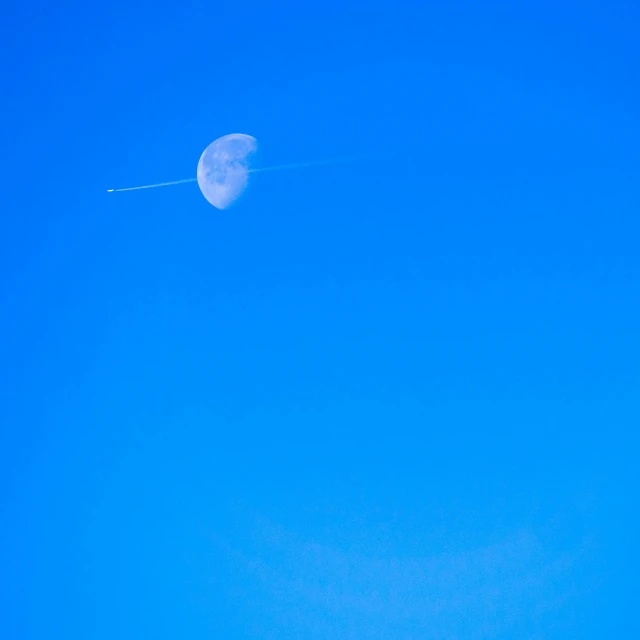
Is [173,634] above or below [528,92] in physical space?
below

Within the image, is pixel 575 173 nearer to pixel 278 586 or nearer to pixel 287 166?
pixel 287 166

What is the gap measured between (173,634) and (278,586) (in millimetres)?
522

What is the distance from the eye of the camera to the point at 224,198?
343 cm

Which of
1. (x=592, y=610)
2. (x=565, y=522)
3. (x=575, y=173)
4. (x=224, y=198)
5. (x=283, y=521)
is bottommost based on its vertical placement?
(x=592, y=610)

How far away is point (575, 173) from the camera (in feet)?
11.0

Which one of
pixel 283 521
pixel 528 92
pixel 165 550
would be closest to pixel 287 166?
pixel 528 92

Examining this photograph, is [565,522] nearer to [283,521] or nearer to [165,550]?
[283,521]

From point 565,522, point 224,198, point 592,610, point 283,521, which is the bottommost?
point 592,610

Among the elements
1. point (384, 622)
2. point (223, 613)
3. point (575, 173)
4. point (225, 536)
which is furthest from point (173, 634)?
point (575, 173)

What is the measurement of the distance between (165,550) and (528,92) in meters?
2.69

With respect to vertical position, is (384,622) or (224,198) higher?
(224,198)

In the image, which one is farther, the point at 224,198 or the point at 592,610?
the point at 224,198

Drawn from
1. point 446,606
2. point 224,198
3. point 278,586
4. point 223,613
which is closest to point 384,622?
point 446,606

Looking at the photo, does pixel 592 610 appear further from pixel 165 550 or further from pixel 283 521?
pixel 165 550
